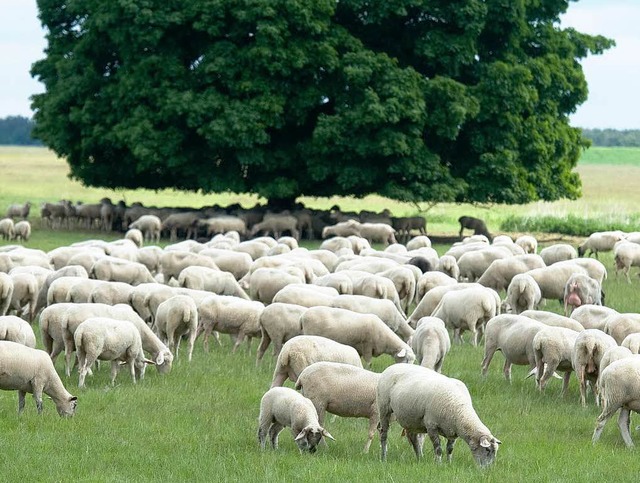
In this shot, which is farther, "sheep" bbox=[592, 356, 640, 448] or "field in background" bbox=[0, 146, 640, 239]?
"field in background" bbox=[0, 146, 640, 239]

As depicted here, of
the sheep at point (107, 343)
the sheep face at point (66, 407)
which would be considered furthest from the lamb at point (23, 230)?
the sheep face at point (66, 407)

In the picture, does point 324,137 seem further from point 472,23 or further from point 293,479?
point 293,479

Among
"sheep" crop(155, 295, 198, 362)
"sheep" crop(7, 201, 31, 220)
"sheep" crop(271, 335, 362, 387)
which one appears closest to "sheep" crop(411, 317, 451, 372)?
"sheep" crop(271, 335, 362, 387)

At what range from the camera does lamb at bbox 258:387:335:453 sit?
11.2m

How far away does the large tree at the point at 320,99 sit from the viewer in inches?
1609

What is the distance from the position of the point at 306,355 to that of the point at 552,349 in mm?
3474

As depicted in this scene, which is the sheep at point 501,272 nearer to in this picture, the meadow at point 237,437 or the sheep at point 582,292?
the sheep at point 582,292

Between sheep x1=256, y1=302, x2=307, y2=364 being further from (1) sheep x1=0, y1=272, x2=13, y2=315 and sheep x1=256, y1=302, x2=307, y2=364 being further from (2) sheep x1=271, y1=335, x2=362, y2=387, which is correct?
(1) sheep x1=0, y1=272, x2=13, y2=315

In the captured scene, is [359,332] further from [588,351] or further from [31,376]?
[31,376]

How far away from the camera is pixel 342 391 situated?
12070mm

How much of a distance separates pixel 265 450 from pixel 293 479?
51.0 inches

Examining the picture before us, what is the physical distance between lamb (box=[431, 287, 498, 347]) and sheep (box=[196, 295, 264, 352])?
3114 millimetres

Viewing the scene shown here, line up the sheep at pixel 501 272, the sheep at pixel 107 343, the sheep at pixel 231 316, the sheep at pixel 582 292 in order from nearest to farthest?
the sheep at pixel 107 343, the sheep at pixel 231 316, the sheep at pixel 582 292, the sheep at pixel 501 272

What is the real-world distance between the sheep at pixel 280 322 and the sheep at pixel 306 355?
295 cm
